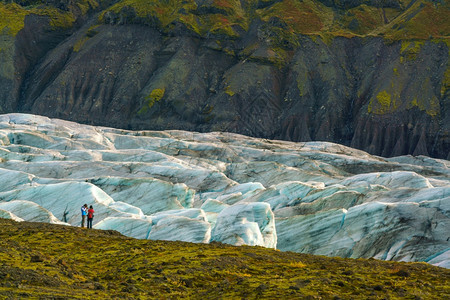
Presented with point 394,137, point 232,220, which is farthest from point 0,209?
point 394,137

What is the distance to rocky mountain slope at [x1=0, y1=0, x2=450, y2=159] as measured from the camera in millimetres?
156250

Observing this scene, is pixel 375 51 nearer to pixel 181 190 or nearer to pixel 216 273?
pixel 181 190

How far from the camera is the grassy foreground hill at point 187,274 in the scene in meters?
19.4

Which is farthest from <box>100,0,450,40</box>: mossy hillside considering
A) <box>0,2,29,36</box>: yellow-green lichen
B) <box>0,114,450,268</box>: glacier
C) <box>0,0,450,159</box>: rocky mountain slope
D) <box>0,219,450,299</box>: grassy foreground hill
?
<box>0,219,450,299</box>: grassy foreground hill

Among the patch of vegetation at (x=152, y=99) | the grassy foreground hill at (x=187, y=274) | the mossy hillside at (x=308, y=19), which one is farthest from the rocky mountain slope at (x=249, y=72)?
the grassy foreground hill at (x=187, y=274)

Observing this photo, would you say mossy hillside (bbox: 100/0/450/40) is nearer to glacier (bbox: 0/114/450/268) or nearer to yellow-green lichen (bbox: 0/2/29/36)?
yellow-green lichen (bbox: 0/2/29/36)

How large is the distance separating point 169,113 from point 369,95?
50.9 metres

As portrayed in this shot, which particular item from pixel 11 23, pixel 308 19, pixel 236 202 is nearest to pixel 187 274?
pixel 236 202

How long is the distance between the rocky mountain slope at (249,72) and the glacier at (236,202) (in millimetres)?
60014

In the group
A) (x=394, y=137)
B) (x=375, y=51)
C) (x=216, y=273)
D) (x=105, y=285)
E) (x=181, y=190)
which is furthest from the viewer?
(x=375, y=51)

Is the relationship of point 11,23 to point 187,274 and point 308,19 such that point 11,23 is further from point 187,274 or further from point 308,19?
point 187,274

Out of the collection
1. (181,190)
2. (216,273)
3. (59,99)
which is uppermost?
(216,273)

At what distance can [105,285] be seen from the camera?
70.0ft

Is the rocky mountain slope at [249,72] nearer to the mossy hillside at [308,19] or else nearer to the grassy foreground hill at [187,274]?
the mossy hillside at [308,19]
